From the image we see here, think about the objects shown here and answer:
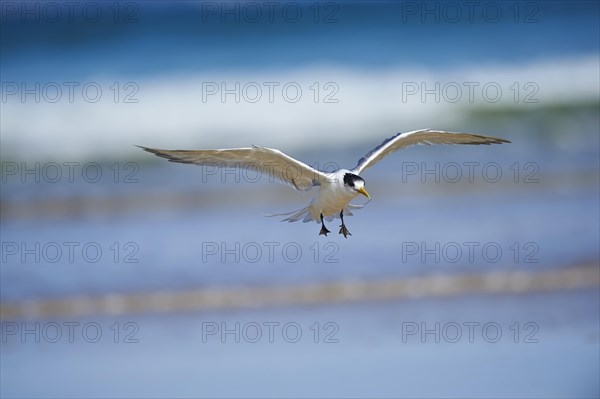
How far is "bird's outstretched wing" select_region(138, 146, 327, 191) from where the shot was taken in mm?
7320

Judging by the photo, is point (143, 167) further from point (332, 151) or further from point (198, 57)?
point (198, 57)

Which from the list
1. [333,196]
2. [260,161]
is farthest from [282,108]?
[260,161]

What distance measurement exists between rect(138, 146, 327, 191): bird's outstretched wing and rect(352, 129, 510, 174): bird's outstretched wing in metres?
0.41

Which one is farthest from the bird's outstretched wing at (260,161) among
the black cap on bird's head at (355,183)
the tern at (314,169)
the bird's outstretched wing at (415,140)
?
the bird's outstretched wing at (415,140)

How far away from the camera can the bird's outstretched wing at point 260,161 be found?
732cm

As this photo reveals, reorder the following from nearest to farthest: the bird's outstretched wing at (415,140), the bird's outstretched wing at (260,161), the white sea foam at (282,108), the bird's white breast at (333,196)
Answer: the bird's outstretched wing at (260,161) → the bird's white breast at (333,196) → the bird's outstretched wing at (415,140) → the white sea foam at (282,108)

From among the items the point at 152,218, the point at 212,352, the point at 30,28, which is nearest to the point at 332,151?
the point at 152,218

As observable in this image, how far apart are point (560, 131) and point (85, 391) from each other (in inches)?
347

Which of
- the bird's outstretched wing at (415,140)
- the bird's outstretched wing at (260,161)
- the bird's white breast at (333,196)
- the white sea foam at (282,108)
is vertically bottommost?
the bird's white breast at (333,196)

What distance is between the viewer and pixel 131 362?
8.12 meters

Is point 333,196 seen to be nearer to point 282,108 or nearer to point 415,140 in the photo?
point 415,140

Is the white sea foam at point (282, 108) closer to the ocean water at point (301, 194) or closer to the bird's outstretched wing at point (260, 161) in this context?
the ocean water at point (301, 194)

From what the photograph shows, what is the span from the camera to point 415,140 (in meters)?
8.35

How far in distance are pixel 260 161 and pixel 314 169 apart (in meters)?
0.40
